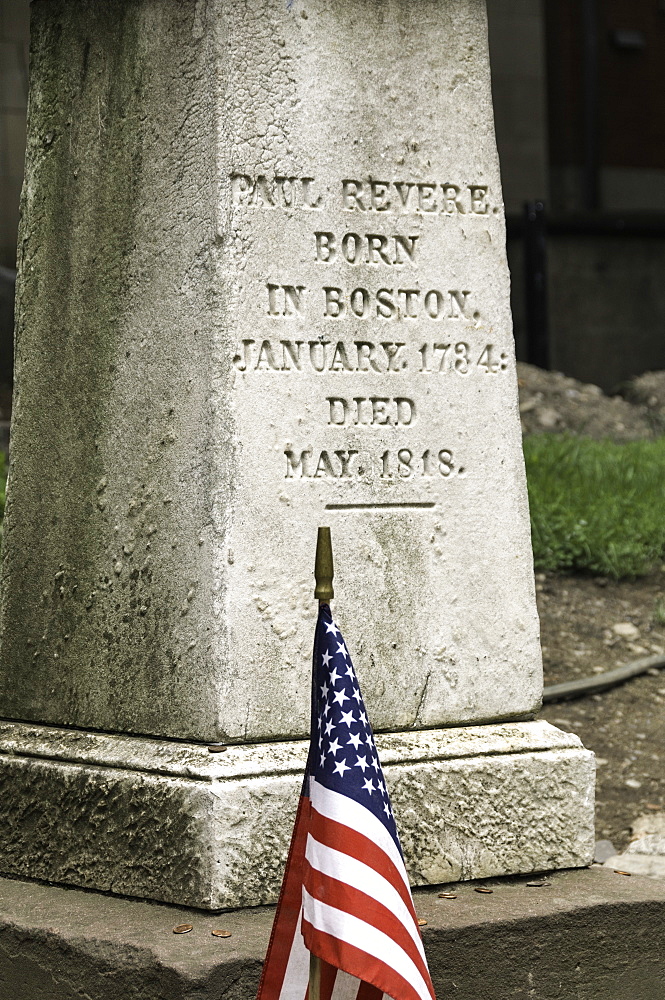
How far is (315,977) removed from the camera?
251cm

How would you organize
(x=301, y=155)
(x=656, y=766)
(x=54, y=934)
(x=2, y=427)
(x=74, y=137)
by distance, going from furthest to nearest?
(x=2, y=427) < (x=656, y=766) < (x=74, y=137) < (x=301, y=155) < (x=54, y=934)

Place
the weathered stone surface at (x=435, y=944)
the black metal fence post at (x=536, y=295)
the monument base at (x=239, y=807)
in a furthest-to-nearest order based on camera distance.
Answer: the black metal fence post at (x=536, y=295) < the monument base at (x=239, y=807) < the weathered stone surface at (x=435, y=944)

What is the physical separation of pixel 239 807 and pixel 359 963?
2.56 ft

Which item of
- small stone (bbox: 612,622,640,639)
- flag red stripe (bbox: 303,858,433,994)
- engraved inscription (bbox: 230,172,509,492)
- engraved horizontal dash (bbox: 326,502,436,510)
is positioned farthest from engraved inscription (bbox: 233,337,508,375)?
small stone (bbox: 612,622,640,639)

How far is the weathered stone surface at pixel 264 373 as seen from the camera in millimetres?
3264

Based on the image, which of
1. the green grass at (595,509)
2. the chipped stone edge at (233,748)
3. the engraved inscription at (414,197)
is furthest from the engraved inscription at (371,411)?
the green grass at (595,509)

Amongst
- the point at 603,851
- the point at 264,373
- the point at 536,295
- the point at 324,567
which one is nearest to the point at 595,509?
the point at 603,851

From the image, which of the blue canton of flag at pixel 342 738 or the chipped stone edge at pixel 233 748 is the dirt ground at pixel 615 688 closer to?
the chipped stone edge at pixel 233 748

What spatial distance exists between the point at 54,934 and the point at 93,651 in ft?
2.15

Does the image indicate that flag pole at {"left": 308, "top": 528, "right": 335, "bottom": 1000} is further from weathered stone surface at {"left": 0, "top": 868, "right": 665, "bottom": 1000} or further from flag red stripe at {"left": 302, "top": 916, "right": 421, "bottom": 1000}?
weathered stone surface at {"left": 0, "top": 868, "right": 665, "bottom": 1000}

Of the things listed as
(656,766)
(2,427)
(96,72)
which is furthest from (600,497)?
(96,72)

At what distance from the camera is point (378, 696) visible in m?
3.40

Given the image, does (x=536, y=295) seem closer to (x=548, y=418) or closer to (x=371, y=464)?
(x=548, y=418)

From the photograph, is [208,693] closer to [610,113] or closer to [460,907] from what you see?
[460,907]
